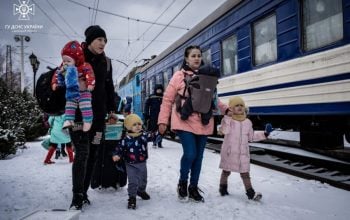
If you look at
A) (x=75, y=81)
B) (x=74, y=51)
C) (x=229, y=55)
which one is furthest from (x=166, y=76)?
(x=75, y=81)

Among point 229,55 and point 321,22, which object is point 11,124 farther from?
point 321,22

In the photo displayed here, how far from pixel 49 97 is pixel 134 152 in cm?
101

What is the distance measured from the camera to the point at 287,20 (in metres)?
5.87

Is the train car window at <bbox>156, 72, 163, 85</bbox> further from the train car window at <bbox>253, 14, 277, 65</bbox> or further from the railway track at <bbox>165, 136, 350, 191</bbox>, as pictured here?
the railway track at <bbox>165, 136, 350, 191</bbox>

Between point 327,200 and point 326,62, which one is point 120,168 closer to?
point 327,200

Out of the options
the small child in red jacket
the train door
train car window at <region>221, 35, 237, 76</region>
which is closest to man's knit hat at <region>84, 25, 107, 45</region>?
the small child in red jacket

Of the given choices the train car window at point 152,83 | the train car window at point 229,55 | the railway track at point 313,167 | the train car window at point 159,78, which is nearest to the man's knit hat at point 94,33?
the railway track at point 313,167

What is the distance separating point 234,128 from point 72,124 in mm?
1710

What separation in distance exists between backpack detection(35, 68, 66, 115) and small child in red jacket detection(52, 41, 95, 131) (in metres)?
0.07

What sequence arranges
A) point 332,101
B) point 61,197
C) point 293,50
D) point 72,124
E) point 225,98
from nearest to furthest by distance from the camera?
1. point 72,124
2. point 61,197
3. point 332,101
4. point 293,50
5. point 225,98

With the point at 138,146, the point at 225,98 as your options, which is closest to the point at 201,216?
the point at 138,146

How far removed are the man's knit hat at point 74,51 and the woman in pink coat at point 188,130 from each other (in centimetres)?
102

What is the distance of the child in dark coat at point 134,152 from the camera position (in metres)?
3.58

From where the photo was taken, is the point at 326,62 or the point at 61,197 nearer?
the point at 61,197
